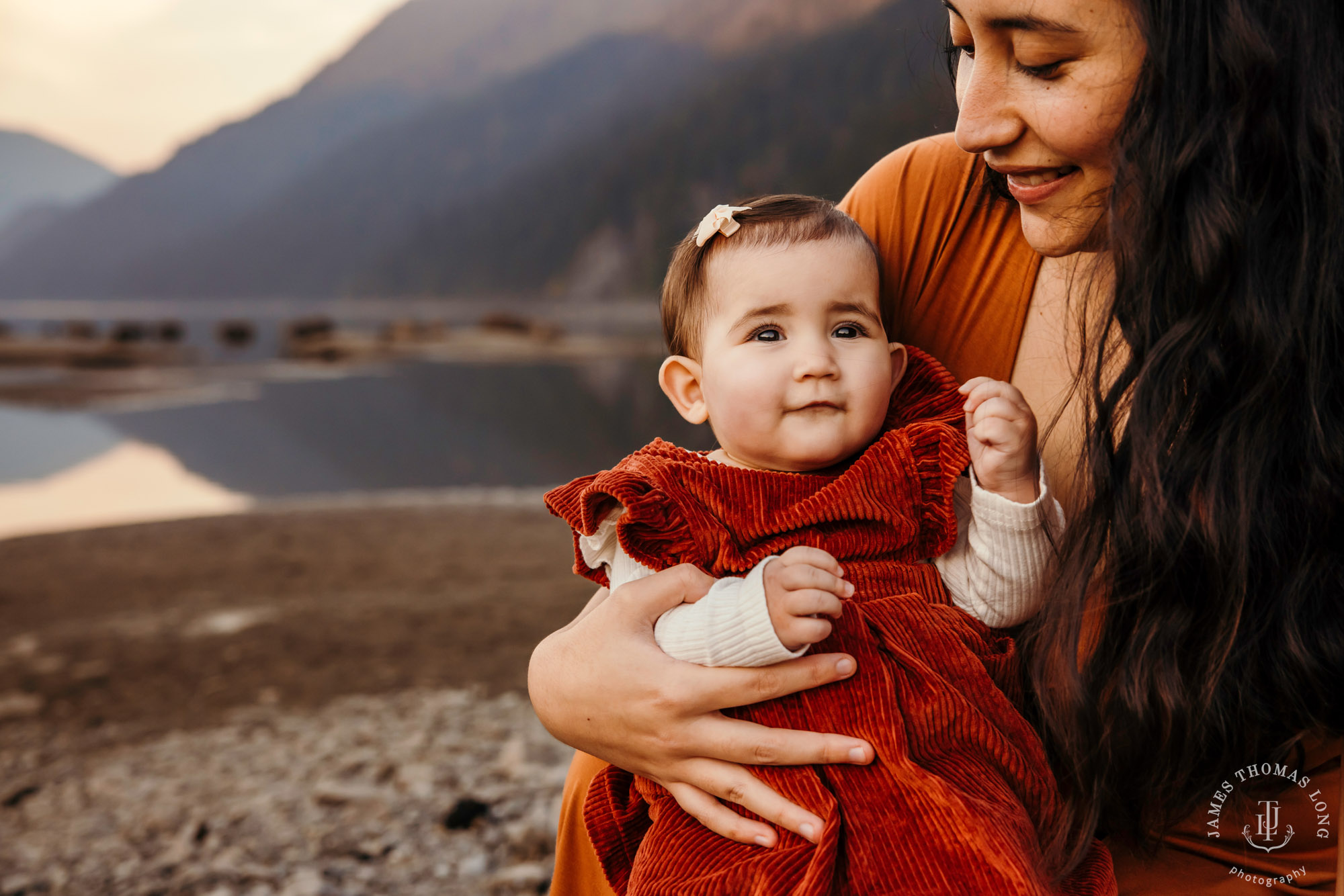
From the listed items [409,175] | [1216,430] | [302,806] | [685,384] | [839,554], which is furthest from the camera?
[409,175]

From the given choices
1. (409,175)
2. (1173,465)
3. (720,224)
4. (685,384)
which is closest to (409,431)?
(685,384)

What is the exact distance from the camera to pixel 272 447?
10.7 meters

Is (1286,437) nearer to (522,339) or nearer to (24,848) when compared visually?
(24,848)

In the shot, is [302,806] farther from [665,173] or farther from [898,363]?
[665,173]

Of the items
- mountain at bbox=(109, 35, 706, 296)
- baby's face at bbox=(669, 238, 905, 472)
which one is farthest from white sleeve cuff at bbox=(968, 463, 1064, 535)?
mountain at bbox=(109, 35, 706, 296)

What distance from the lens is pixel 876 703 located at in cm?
124

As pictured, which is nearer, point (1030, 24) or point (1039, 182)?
point (1030, 24)

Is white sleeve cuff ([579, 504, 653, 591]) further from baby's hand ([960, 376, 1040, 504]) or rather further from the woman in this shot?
baby's hand ([960, 376, 1040, 504])

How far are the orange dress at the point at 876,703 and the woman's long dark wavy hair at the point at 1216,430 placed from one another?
0.40ft

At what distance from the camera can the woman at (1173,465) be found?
3.58 ft

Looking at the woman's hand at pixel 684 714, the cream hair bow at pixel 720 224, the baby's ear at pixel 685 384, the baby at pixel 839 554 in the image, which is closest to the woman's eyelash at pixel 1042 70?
the baby at pixel 839 554

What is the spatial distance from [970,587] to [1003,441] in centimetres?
23

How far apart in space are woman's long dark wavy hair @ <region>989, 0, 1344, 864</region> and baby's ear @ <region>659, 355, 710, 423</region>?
24.7 inches

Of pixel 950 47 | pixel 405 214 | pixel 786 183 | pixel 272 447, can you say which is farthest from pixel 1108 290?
pixel 405 214
